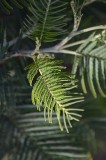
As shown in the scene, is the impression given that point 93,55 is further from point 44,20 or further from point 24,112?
point 24,112

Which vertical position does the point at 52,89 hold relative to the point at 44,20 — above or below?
below

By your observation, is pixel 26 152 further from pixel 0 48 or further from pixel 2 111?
pixel 0 48

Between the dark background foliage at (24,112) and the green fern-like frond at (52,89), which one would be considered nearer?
the green fern-like frond at (52,89)

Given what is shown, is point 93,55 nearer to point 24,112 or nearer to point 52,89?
point 52,89

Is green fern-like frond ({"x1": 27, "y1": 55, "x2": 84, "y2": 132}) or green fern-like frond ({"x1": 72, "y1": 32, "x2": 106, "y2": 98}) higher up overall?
green fern-like frond ({"x1": 72, "y1": 32, "x2": 106, "y2": 98})

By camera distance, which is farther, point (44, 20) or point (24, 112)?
point (24, 112)

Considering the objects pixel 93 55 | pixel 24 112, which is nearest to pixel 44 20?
pixel 93 55

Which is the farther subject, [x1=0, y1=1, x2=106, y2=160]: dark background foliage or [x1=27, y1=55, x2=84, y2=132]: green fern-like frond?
[x1=0, y1=1, x2=106, y2=160]: dark background foliage

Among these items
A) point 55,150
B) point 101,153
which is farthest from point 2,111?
point 101,153

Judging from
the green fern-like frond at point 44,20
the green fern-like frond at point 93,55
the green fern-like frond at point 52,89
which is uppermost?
the green fern-like frond at point 44,20

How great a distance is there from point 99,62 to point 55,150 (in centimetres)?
29

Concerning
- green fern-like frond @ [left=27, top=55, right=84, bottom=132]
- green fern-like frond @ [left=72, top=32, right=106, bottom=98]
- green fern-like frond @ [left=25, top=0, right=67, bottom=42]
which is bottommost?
green fern-like frond @ [left=27, top=55, right=84, bottom=132]

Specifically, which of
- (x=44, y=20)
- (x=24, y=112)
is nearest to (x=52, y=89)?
(x=44, y=20)

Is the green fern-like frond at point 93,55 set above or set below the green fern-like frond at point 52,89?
above
